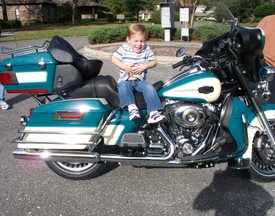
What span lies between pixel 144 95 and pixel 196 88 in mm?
530

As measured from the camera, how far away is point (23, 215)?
3.16m

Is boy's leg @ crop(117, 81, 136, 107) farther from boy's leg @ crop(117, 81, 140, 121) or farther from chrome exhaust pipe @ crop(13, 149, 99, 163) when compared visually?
chrome exhaust pipe @ crop(13, 149, 99, 163)

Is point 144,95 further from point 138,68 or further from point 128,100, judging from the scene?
point 138,68

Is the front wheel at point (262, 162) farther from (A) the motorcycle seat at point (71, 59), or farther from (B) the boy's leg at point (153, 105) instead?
(A) the motorcycle seat at point (71, 59)

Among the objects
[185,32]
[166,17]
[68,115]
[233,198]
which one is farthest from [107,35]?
[233,198]

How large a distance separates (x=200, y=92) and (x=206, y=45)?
2.18ft

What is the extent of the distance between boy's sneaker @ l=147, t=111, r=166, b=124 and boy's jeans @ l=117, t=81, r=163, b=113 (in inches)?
1.6

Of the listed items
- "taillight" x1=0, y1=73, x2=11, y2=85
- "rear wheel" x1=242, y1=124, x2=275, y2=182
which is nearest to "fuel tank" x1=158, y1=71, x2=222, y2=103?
"rear wheel" x1=242, y1=124, x2=275, y2=182

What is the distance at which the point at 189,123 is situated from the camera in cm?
325

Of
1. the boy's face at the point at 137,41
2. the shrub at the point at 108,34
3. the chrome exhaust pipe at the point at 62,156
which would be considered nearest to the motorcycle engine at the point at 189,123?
the boy's face at the point at 137,41

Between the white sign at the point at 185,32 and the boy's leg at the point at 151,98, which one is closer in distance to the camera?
the boy's leg at the point at 151,98

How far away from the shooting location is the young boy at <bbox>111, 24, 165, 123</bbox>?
322 cm

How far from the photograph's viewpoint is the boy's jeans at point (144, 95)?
3.21 m

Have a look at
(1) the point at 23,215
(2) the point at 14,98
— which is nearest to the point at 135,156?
(1) the point at 23,215
